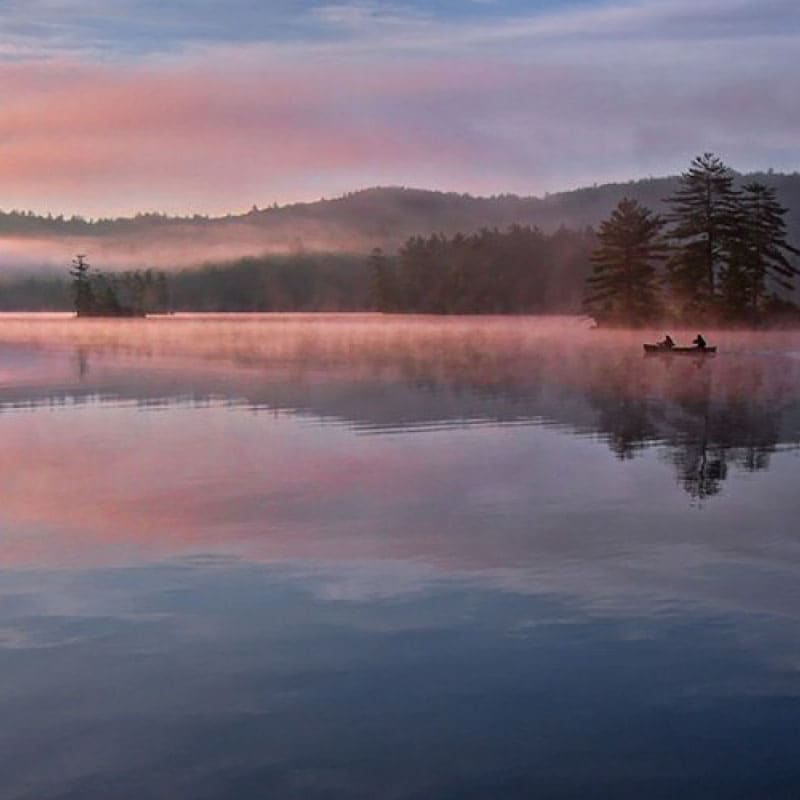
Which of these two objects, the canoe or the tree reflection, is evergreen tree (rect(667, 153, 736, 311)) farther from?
the tree reflection

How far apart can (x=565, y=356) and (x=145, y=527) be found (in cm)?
5478

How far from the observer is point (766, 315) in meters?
94.9

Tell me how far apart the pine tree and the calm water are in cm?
6800

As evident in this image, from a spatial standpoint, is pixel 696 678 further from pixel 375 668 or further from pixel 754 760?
pixel 375 668

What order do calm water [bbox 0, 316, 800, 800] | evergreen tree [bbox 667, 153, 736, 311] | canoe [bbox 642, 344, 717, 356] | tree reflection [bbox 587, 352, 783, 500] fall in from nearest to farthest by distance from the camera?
calm water [bbox 0, 316, 800, 800] < tree reflection [bbox 587, 352, 783, 500] < canoe [bbox 642, 344, 717, 356] < evergreen tree [bbox 667, 153, 736, 311]

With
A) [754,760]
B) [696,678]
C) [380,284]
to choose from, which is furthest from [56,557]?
[380,284]

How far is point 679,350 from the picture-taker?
210 feet

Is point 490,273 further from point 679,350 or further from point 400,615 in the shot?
point 400,615

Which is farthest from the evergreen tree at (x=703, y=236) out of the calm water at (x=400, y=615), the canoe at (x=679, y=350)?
the calm water at (x=400, y=615)

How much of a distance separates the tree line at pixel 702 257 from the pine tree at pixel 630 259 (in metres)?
0.08

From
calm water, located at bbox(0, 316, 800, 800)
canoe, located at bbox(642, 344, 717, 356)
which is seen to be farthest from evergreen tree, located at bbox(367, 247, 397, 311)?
calm water, located at bbox(0, 316, 800, 800)

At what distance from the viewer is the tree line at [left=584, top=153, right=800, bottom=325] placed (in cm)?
9050

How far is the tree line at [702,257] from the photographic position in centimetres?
9050

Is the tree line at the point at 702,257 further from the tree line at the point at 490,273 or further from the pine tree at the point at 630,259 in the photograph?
the tree line at the point at 490,273
